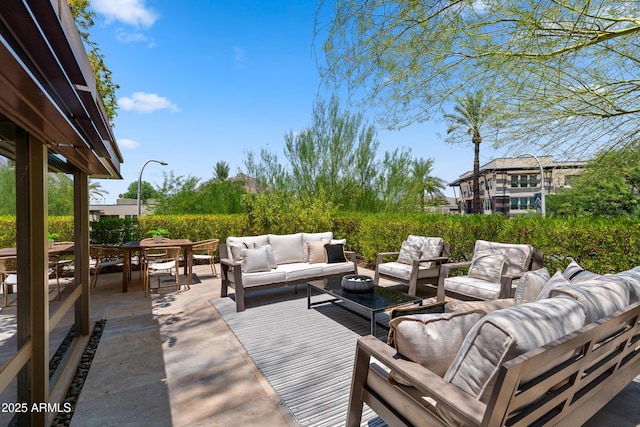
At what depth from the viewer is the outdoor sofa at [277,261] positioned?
4.59 m

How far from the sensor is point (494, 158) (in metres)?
4.38

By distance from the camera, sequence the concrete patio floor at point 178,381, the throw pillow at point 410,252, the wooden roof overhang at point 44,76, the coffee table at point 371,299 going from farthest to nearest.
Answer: the throw pillow at point 410,252, the coffee table at point 371,299, the concrete patio floor at point 178,381, the wooden roof overhang at point 44,76

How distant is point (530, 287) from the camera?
8.36 ft

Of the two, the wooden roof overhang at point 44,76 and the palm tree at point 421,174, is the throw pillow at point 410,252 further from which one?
the palm tree at point 421,174

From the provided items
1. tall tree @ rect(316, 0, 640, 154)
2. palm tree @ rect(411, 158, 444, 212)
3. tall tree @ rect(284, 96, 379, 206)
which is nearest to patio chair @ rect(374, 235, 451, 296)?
tall tree @ rect(316, 0, 640, 154)

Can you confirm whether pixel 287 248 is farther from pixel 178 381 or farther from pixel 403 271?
pixel 178 381

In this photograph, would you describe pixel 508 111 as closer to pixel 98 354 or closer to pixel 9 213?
pixel 9 213

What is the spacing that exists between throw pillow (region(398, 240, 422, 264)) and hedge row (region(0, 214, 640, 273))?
78 cm

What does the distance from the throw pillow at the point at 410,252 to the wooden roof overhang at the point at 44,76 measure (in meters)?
4.46

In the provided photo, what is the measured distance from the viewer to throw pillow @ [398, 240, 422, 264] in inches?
209

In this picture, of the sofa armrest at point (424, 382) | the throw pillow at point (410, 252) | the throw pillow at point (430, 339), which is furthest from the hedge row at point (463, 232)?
the throw pillow at point (430, 339)

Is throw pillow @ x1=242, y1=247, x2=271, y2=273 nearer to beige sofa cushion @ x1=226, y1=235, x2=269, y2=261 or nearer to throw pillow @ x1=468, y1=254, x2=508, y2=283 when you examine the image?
beige sofa cushion @ x1=226, y1=235, x2=269, y2=261

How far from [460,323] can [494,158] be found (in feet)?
11.1

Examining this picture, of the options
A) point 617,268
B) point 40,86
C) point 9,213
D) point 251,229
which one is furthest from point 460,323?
point 251,229
